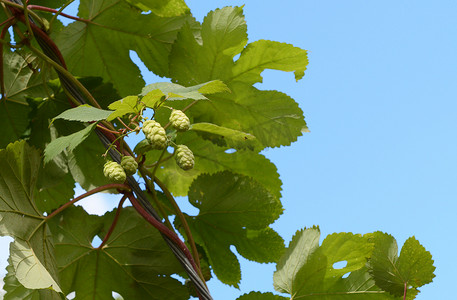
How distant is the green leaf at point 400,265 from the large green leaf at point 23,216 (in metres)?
0.79

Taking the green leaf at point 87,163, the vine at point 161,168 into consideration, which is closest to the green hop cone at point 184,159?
the vine at point 161,168

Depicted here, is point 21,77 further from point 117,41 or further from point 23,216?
point 23,216

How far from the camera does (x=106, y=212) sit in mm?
1586

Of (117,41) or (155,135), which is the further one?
(117,41)

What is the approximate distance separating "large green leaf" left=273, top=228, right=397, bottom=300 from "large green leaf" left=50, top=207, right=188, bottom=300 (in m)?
0.29

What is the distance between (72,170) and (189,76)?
46 centimetres

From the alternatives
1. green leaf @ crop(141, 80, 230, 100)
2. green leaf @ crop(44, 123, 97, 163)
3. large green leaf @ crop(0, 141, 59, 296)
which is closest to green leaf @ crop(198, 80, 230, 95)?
green leaf @ crop(141, 80, 230, 100)

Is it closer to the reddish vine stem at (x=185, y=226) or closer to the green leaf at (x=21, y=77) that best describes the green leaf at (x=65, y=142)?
the reddish vine stem at (x=185, y=226)

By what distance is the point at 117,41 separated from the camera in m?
1.83

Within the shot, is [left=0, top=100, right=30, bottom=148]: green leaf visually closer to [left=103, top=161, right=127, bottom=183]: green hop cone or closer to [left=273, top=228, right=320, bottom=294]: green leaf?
[left=103, top=161, right=127, bottom=183]: green hop cone

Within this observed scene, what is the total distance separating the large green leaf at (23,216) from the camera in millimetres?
1197

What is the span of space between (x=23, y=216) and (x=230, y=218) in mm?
528

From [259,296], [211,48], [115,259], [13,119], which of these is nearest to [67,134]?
[13,119]

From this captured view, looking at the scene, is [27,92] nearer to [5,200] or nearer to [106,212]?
[106,212]
